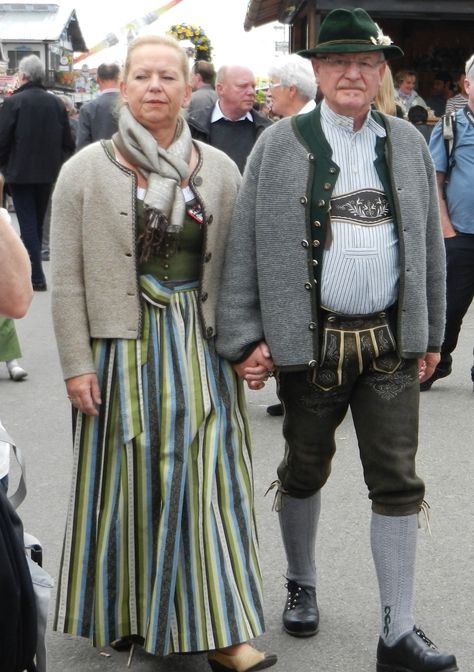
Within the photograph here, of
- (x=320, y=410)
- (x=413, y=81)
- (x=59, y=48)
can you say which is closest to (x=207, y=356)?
(x=320, y=410)

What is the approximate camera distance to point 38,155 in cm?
1134

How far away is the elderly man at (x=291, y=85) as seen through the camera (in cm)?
623

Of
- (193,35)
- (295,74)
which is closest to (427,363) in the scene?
(295,74)

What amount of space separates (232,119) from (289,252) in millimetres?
3882

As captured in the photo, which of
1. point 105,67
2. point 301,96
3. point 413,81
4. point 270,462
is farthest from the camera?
point 413,81

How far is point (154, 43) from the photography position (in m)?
3.51

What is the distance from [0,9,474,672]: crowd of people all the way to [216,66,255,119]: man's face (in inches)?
138

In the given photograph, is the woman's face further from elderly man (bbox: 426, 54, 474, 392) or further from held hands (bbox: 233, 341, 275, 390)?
elderly man (bbox: 426, 54, 474, 392)

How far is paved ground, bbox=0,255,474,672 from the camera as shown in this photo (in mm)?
3764

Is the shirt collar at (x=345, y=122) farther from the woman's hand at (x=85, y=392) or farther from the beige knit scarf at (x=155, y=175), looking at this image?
the woman's hand at (x=85, y=392)

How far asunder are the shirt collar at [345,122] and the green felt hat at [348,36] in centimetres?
17

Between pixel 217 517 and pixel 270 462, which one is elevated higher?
pixel 217 517

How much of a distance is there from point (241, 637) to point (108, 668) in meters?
0.45

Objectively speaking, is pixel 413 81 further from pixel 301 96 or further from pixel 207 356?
pixel 207 356
